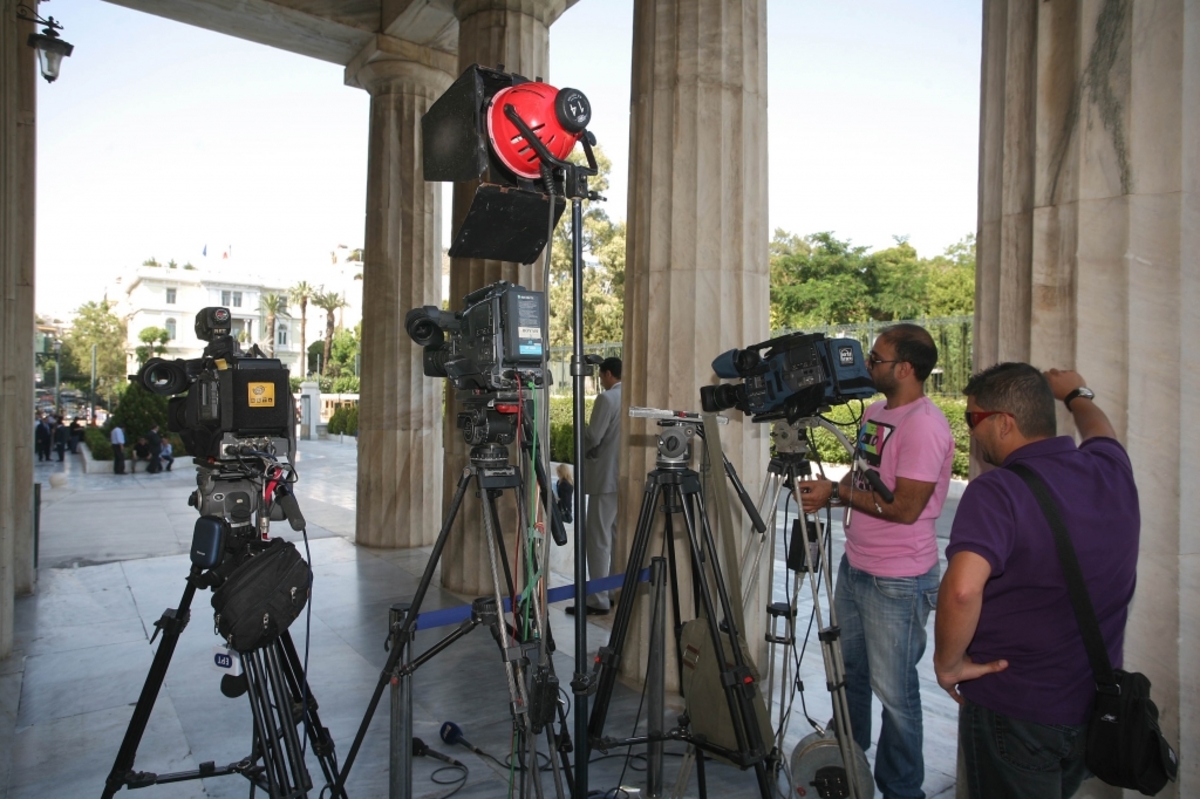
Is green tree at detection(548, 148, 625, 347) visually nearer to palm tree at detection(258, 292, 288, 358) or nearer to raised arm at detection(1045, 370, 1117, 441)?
raised arm at detection(1045, 370, 1117, 441)

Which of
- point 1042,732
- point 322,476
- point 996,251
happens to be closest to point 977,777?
point 1042,732

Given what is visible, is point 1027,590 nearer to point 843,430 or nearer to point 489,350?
point 489,350

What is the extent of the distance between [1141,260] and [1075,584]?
114 centimetres

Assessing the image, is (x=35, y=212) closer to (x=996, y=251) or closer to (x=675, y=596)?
(x=675, y=596)

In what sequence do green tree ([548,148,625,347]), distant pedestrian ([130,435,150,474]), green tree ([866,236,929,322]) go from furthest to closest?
1. green tree ([866,236,929,322])
2. green tree ([548,148,625,347])
3. distant pedestrian ([130,435,150,474])

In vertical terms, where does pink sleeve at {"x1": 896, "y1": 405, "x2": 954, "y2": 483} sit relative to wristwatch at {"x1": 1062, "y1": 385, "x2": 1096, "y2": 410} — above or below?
below

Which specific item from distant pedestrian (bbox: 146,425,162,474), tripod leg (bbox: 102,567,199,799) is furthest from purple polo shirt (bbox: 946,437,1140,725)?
distant pedestrian (bbox: 146,425,162,474)

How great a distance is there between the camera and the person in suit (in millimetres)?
6023

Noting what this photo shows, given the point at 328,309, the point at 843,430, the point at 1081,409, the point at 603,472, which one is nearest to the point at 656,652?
the point at 1081,409

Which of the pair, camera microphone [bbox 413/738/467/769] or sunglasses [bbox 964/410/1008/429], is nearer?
sunglasses [bbox 964/410/1008/429]

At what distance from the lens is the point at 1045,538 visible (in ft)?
6.16

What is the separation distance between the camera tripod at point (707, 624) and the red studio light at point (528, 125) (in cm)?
106

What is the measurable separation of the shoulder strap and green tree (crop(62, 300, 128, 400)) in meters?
57.8

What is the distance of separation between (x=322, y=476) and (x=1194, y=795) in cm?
1864
